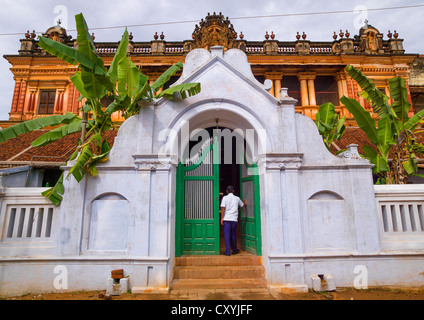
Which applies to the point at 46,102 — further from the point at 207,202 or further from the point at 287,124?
the point at 287,124

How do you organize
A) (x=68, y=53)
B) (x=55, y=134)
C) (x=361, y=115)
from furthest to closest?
(x=361, y=115) < (x=55, y=134) < (x=68, y=53)

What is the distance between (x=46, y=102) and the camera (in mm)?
14898

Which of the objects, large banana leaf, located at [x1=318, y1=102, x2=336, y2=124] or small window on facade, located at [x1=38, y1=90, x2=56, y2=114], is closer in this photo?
large banana leaf, located at [x1=318, y1=102, x2=336, y2=124]

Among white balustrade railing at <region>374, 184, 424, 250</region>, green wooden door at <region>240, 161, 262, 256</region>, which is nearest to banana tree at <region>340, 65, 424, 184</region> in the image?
white balustrade railing at <region>374, 184, 424, 250</region>

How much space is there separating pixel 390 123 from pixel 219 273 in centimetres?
609

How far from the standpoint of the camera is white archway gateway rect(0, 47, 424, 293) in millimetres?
5281

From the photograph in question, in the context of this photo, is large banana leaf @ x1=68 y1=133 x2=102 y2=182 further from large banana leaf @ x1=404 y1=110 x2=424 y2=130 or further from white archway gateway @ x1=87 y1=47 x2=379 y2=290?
large banana leaf @ x1=404 y1=110 x2=424 y2=130

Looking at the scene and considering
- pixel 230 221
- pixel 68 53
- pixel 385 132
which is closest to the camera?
pixel 68 53

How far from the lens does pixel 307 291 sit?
517 cm

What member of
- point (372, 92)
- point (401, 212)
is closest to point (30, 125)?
point (372, 92)

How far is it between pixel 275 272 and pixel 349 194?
8.18 ft

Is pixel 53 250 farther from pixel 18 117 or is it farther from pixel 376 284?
pixel 18 117

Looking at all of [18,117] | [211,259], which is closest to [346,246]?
[211,259]

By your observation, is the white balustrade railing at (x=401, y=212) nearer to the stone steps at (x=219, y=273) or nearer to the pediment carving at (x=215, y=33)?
the stone steps at (x=219, y=273)
